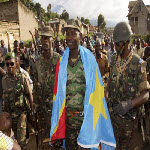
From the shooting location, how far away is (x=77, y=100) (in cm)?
263

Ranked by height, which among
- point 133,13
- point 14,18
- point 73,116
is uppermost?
point 133,13

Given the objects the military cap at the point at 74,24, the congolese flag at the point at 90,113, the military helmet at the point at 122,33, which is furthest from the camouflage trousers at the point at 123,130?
the military cap at the point at 74,24

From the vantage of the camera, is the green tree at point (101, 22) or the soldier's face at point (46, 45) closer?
the soldier's face at point (46, 45)

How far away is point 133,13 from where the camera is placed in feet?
139

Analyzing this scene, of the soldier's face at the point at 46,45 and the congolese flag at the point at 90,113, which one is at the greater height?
A: the soldier's face at the point at 46,45

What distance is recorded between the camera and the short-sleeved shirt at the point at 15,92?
3264mm

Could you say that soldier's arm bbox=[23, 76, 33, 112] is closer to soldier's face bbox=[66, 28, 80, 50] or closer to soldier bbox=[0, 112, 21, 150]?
soldier bbox=[0, 112, 21, 150]

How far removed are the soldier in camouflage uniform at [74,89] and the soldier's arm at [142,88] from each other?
2.46 feet

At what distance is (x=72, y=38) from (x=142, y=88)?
1.23 metres

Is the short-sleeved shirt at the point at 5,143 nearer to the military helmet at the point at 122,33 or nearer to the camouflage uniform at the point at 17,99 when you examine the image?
the camouflage uniform at the point at 17,99

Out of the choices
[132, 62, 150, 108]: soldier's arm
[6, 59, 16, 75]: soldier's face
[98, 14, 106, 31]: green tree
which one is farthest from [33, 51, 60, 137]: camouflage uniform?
[98, 14, 106, 31]: green tree

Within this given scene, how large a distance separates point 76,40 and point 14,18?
21.4 m

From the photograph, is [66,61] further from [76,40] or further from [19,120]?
[19,120]

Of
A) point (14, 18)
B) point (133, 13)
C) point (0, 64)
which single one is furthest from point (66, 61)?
point (133, 13)
